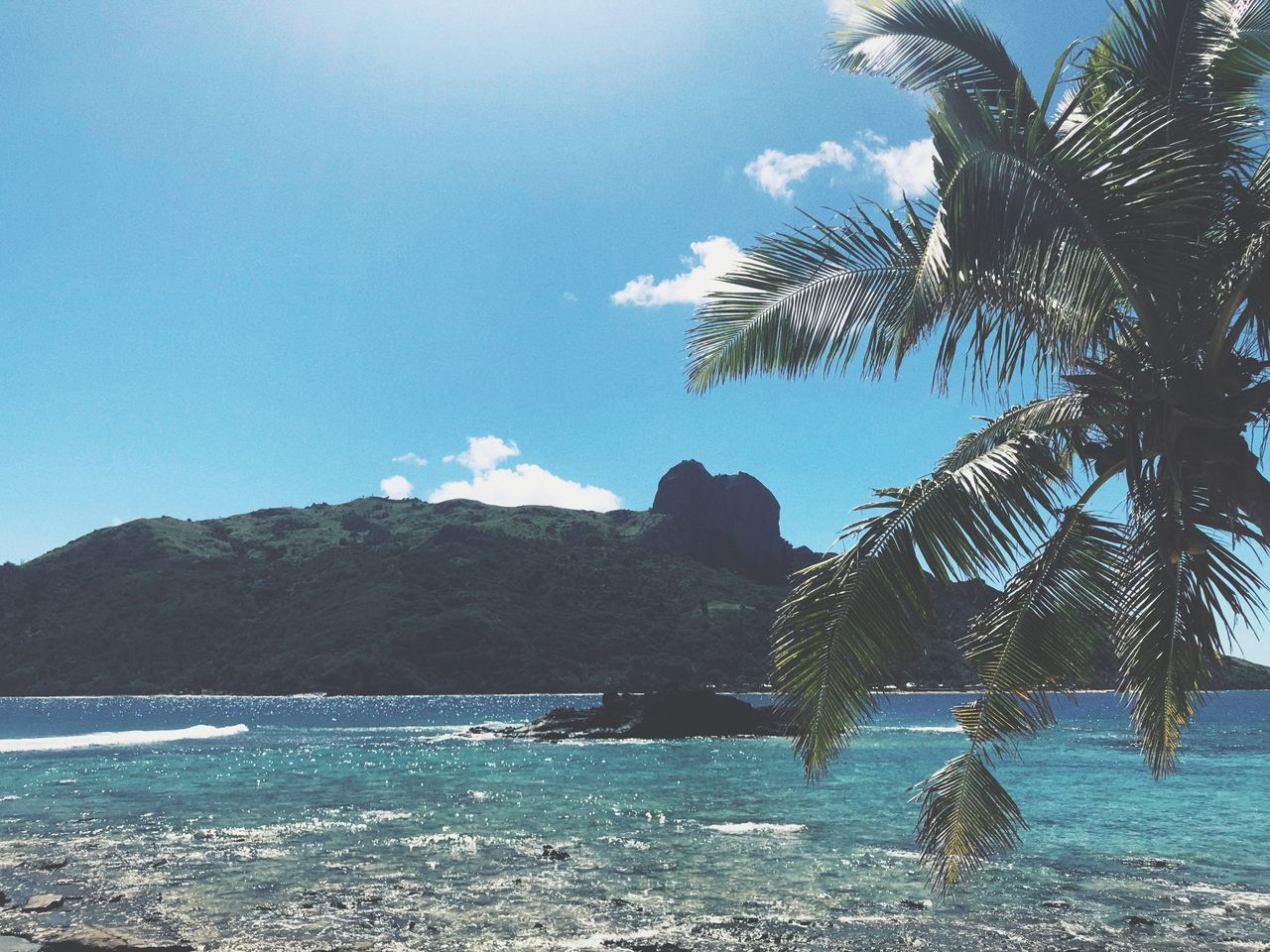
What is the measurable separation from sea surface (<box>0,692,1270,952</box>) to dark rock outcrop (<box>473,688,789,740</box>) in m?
18.0

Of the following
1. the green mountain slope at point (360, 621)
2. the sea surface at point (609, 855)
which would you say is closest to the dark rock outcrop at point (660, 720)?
the sea surface at point (609, 855)

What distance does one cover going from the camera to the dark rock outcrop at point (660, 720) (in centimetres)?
7138

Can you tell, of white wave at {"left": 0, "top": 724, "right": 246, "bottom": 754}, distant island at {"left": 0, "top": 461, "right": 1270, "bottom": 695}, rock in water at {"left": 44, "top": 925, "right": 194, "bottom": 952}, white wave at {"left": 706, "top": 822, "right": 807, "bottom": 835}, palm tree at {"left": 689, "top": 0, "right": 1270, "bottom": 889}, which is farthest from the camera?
distant island at {"left": 0, "top": 461, "right": 1270, "bottom": 695}

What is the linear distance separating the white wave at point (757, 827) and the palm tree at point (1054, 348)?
2147 centimetres

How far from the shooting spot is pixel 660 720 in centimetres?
7288

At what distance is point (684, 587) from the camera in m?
174

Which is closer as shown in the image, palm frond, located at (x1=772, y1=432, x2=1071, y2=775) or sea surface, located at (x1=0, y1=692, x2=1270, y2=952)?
palm frond, located at (x1=772, y1=432, x2=1071, y2=775)

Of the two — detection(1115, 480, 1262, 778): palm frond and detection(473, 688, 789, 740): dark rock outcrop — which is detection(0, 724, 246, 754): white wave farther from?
detection(1115, 480, 1262, 778): palm frond

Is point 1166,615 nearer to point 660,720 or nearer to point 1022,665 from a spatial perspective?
point 1022,665

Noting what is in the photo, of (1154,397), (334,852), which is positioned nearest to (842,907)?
(334,852)

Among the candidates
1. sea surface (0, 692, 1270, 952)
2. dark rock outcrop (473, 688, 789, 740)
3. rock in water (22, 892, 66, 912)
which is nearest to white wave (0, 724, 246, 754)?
sea surface (0, 692, 1270, 952)

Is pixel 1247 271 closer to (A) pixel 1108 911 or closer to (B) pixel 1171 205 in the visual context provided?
(B) pixel 1171 205

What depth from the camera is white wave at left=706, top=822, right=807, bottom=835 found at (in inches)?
1086

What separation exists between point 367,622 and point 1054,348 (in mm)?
153456
